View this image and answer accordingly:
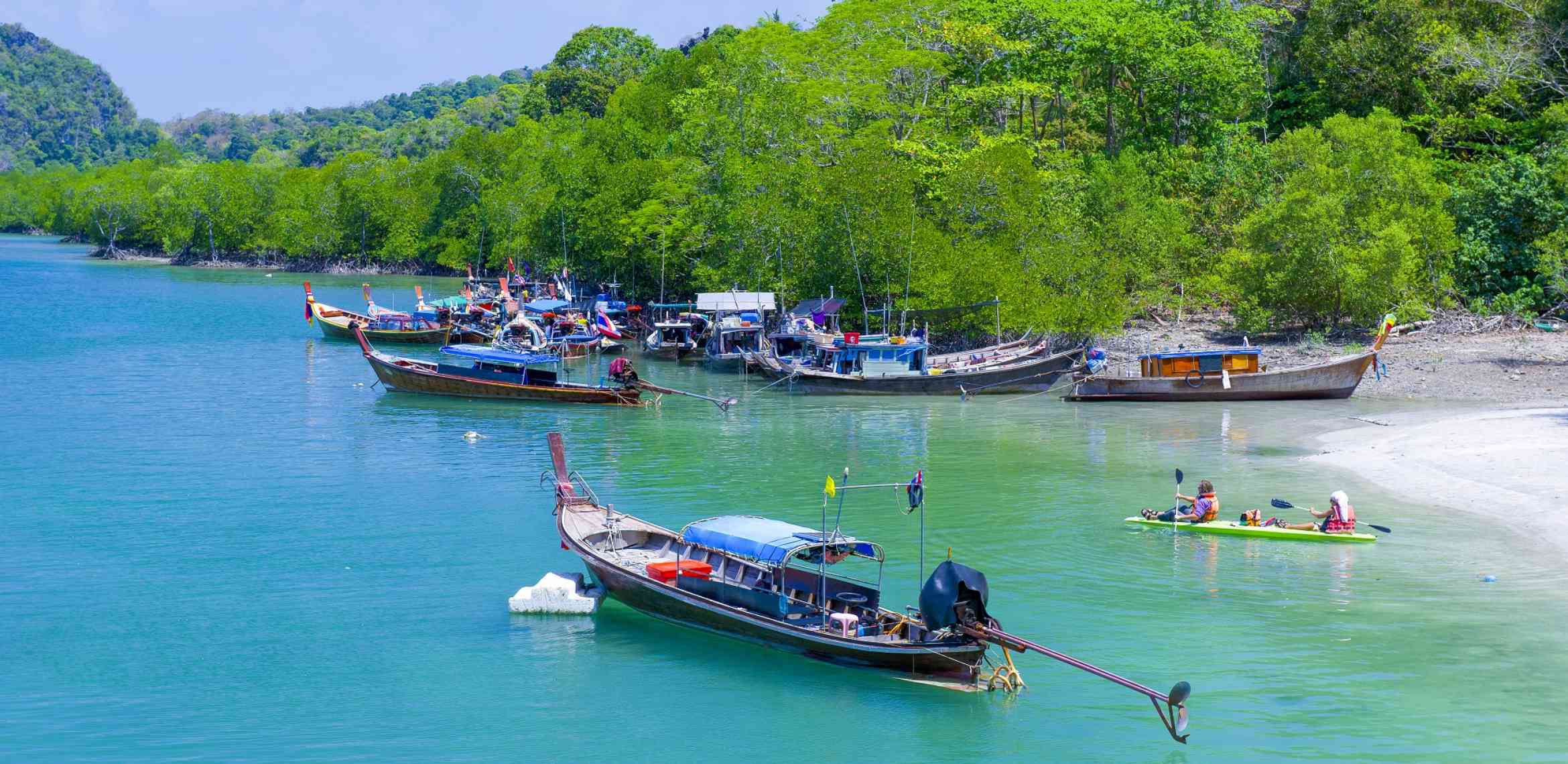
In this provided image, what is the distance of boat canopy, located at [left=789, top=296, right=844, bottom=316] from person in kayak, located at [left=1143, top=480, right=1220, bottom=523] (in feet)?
110

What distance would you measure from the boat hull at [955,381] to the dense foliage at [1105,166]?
4.37 m

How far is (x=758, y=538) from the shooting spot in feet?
74.8

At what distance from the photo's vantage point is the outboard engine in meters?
19.6

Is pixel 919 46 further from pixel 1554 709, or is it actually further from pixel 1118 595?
pixel 1554 709

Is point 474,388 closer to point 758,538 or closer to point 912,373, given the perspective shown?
point 912,373

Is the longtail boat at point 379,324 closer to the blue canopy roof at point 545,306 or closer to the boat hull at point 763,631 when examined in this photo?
the blue canopy roof at point 545,306

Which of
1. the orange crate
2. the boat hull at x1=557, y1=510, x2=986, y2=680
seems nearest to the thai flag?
the boat hull at x1=557, y1=510, x2=986, y2=680

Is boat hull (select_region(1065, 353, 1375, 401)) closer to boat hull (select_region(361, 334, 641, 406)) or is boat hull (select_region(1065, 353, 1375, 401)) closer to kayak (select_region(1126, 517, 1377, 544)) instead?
boat hull (select_region(361, 334, 641, 406))

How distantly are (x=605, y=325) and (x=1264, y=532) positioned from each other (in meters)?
49.1

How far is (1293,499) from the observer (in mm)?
32031

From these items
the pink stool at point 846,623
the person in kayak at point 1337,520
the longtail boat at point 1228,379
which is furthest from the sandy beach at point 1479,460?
the pink stool at point 846,623

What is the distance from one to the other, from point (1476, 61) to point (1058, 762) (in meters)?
55.8

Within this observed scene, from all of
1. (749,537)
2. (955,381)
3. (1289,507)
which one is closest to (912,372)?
(955,381)

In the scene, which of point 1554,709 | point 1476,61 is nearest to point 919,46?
point 1476,61
